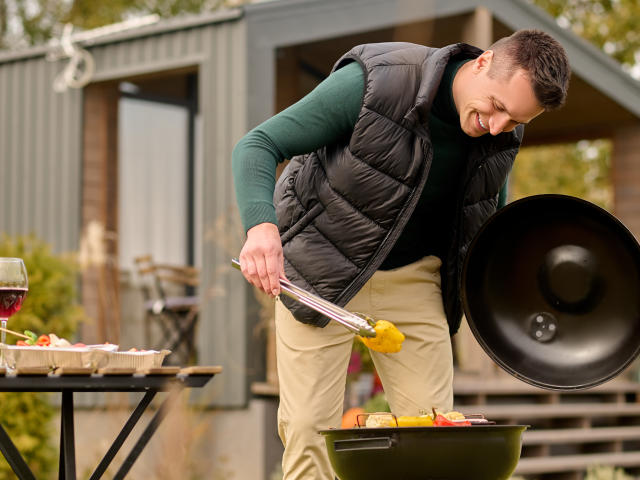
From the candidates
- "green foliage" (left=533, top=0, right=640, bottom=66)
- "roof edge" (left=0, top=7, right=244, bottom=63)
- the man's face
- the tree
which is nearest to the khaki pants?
the man's face

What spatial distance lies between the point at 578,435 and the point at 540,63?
15.4ft

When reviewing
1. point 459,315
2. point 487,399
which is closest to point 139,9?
point 487,399

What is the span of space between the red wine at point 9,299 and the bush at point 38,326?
3158 millimetres

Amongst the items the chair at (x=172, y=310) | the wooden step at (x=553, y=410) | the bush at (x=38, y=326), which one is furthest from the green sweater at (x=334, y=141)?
the chair at (x=172, y=310)

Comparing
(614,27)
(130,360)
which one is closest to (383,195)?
(130,360)

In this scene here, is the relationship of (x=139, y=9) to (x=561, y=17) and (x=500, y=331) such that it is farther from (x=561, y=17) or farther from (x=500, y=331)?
(x=500, y=331)

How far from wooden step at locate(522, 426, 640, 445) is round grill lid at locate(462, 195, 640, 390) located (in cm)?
370

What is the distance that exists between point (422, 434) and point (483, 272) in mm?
615

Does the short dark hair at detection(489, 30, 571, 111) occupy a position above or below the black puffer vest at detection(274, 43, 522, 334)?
above

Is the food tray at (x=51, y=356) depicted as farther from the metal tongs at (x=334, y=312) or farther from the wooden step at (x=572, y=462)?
the wooden step at (x=572, y=462)

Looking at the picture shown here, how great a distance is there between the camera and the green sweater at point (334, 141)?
2205 millimetres

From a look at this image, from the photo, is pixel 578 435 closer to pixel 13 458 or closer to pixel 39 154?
pixel 39 154

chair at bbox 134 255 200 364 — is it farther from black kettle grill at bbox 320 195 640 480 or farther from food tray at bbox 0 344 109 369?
food tray at bbox 0 344 109 369

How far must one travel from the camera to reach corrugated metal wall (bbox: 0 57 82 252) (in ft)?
23.8
